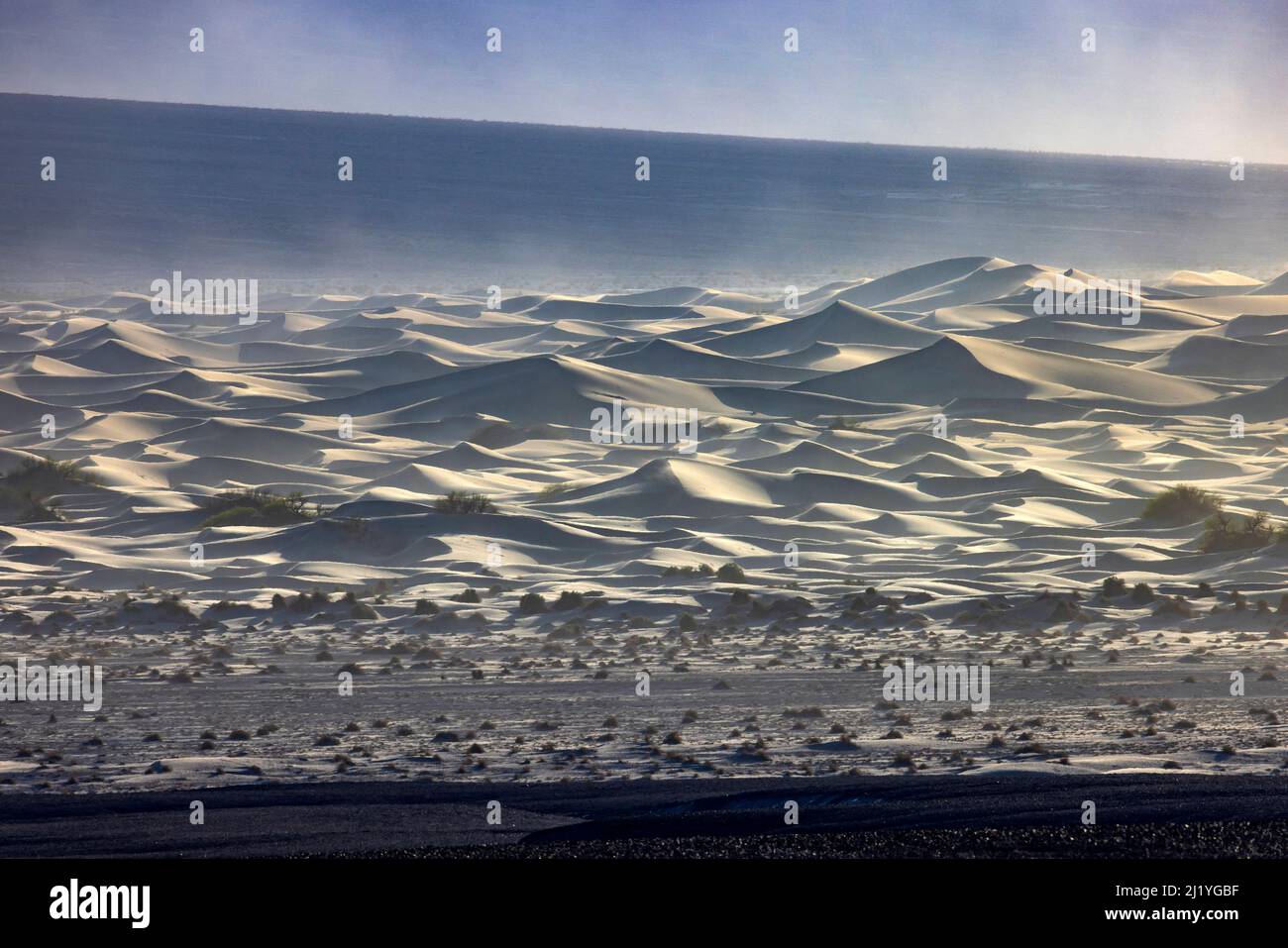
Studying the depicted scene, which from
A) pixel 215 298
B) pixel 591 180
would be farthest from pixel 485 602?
pixel 591 180

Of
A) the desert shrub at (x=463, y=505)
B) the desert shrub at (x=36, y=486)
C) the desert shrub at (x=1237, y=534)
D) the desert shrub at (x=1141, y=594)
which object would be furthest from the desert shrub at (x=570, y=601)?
the desert shrub at (x=36, y=486)

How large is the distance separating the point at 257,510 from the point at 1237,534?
15185 mm

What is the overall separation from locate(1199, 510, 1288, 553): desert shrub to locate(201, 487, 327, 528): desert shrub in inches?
542

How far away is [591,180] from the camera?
15850cm

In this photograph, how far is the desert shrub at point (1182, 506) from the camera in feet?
79.0

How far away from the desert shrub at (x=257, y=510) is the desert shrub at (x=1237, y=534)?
13766mm

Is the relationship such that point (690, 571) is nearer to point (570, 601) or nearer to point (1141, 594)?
point (570, 601)

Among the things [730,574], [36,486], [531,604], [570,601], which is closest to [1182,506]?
[730,574]

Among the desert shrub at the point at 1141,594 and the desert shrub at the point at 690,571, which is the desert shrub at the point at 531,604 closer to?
the desert shrub at the point at 690,571

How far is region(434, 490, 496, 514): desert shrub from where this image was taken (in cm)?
2494

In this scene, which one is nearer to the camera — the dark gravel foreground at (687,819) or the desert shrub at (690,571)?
the dark gravel foreground at (687,819)

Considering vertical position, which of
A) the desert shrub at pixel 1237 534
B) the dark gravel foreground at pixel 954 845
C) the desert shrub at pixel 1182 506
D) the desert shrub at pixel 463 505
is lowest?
the dark gravel foreground at pixel 954 845
